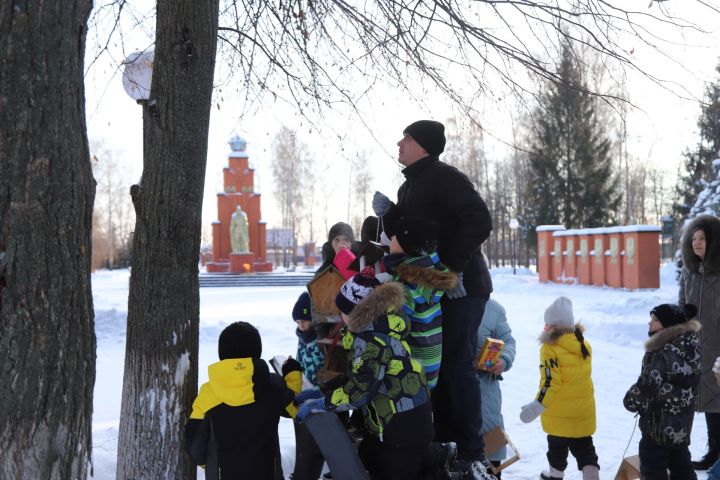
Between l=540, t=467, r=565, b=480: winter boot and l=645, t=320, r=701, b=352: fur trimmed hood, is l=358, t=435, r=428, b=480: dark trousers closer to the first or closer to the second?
l=540, t=467, r=565, b=480: winter boot

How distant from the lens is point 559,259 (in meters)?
27.8

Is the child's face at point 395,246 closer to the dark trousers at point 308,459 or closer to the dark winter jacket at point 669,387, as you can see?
the dark trousers at point 308,459

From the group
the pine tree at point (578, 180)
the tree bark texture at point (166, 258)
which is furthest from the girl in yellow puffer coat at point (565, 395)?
the pine tree at point (578, 180)

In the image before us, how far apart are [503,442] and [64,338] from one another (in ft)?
9.09

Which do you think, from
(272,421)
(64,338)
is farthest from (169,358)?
(64,338)

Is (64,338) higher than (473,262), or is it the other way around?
(473,262)

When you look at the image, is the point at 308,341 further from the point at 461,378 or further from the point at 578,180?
the point at 578,180

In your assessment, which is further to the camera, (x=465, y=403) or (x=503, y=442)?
(x=503, y=442)

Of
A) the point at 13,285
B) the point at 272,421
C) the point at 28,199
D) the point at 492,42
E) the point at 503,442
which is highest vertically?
the point at 492,42

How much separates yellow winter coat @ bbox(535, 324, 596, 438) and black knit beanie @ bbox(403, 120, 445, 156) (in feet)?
4.60

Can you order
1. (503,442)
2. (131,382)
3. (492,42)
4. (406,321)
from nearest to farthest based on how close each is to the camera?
(406,321)
(131,382)
(503,442)
(492,42)

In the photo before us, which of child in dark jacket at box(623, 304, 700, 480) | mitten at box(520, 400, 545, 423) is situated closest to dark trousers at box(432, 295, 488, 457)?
mitten at box(520, 400, 545, 423)

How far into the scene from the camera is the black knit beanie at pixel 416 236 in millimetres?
3316

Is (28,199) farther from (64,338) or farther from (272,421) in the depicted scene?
(272,421)
